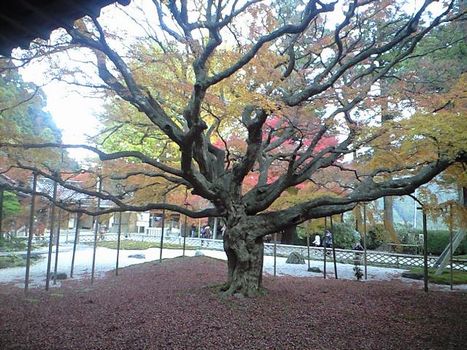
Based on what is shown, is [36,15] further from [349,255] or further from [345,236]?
[345,236]

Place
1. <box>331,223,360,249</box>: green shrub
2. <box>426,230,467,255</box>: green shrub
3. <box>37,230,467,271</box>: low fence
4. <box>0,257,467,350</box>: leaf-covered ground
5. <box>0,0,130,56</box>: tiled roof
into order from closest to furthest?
<box>0,0,130,56</box>: tiled roof < <box>0,257,467,350</box>: leaf-covered ground < <box>37,230,467,271</box>: low fence < <box>426,230,467,255</box>: green shrub < <box>331,223,360,249</box>: green shrub

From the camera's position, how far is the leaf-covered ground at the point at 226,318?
219 inches

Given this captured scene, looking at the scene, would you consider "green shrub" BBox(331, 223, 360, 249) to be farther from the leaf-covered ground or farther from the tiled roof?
the tiled roof

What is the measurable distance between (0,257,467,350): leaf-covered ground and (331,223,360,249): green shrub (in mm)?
13626

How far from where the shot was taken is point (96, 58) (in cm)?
776

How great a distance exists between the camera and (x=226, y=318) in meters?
6.86

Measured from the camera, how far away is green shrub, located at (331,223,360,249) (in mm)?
23859

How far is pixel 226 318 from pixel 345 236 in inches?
735

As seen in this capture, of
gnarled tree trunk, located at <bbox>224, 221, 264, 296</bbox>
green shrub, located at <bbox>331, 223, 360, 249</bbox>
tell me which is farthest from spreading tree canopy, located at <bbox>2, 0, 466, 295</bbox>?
green shrub, located at <bbox>331, 223, 360, 249</bbox>

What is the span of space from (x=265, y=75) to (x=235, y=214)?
3.25 m

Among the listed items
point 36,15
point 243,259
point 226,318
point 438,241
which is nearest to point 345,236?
point 438,241

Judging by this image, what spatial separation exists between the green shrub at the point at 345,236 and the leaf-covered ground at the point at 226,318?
13626mm

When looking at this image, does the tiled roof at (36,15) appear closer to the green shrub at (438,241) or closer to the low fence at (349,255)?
the low fence at (349,255)

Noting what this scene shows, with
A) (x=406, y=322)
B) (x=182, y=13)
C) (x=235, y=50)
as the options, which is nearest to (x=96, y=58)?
(x=182, y=13)
